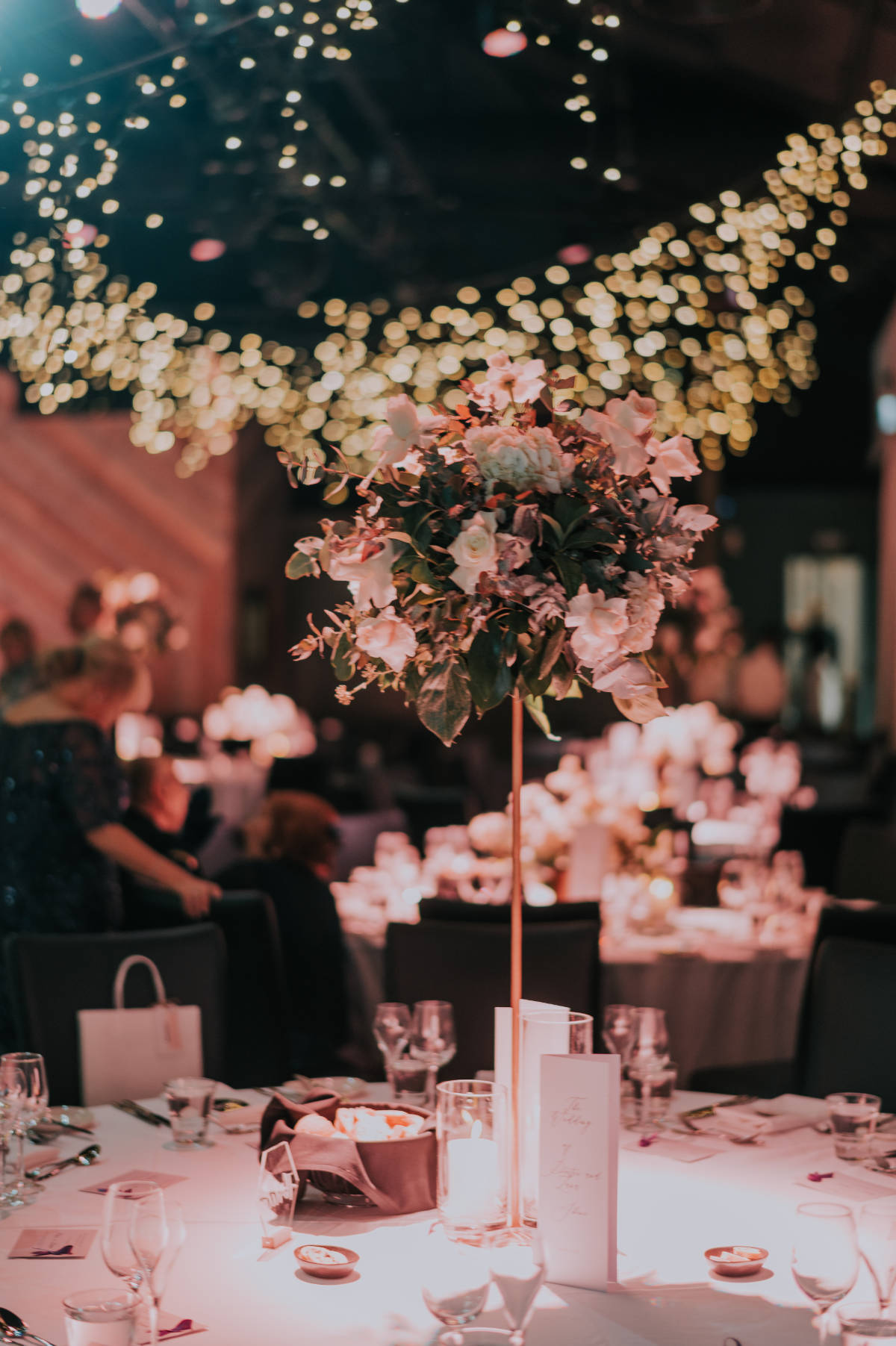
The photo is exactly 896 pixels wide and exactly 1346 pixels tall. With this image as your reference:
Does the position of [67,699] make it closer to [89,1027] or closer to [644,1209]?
[89,1027]

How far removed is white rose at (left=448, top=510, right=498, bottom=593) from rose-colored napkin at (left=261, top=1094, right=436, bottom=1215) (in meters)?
0.81

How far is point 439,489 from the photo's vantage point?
1.81 meters

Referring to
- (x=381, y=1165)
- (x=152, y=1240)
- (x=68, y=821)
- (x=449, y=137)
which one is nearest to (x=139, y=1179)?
(x=381, y=1165)

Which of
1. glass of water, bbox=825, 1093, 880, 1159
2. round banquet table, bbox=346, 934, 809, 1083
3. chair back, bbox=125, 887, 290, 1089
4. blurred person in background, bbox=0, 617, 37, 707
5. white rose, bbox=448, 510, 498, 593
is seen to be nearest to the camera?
white rose, bbox=448, 510, 498, 593

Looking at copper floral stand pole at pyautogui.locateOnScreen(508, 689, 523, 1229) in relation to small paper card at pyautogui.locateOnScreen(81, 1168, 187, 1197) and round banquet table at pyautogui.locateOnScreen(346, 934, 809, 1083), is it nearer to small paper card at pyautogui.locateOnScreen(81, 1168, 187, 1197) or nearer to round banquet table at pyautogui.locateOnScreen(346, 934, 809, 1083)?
small paper card at pyautogui.locateOnScreen(81, 1168, 187, 1197)

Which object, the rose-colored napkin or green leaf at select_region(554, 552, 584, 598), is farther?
the rose-colored napkin

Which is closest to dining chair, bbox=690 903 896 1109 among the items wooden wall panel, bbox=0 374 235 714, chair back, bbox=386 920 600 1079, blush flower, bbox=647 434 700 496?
chair back, bbox=386 920 600 1079

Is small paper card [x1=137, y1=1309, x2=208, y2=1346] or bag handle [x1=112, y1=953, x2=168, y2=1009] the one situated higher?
bag handle [x1=112, y1=953, x2=168, y2=1009]

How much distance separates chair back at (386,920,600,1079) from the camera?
3.15m

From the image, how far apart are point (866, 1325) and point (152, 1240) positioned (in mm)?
777

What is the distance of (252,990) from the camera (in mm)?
3672

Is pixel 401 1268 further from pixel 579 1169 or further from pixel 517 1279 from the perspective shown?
pixel 517 1279

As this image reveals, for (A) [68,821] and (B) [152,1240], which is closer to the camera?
(B) [152,1240]

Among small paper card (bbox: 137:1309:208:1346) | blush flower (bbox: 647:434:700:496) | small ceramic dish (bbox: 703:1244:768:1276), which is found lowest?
small ceramic dish (bbox: 703:1244:768:1276)
